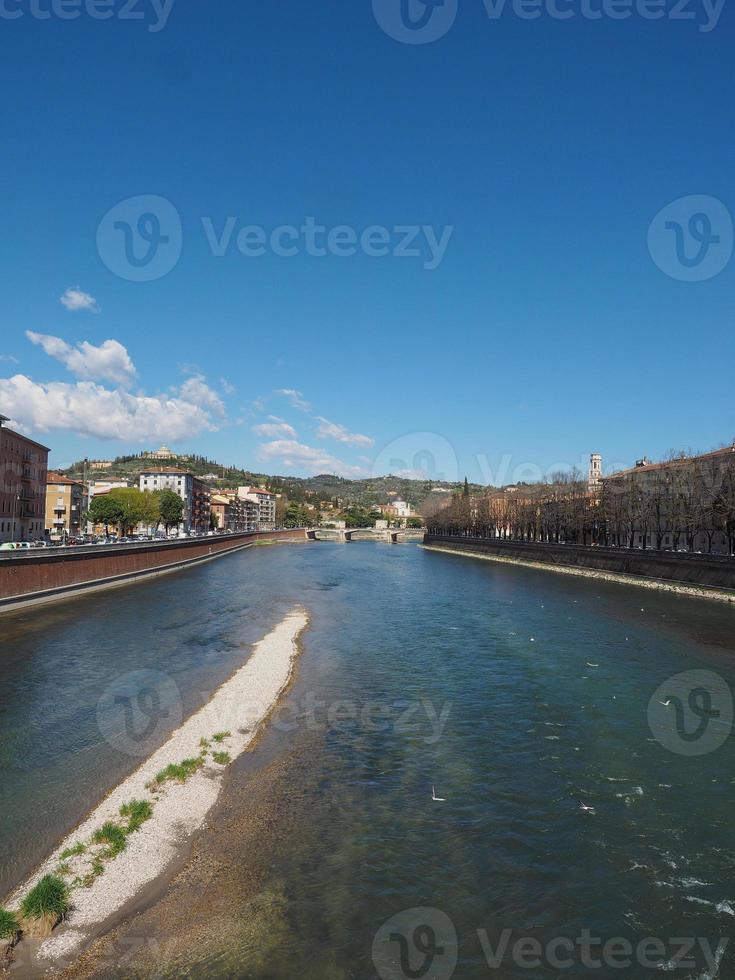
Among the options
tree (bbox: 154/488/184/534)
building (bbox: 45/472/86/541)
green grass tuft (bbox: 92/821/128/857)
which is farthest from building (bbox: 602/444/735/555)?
building (bbox: 45/472/86/541)

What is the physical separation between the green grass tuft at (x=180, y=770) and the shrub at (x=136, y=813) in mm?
1164

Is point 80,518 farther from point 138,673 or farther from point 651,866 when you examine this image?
point 651,866

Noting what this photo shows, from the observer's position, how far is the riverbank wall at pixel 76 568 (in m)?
36.9

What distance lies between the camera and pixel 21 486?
241 feet

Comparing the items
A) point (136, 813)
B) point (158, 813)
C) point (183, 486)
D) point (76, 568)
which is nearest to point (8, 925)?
point (136, 813)

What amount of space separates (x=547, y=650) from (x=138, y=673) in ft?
57.7

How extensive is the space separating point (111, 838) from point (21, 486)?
239 feet

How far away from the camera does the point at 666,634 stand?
33.1m

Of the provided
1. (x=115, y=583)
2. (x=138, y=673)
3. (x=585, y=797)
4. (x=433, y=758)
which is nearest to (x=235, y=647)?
(x=138, y=673)

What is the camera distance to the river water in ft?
27.6

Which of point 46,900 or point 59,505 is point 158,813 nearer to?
point 46,900

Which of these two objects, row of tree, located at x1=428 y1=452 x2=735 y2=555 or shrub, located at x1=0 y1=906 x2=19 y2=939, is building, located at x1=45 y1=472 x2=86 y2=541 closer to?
row of tree, located at x1=428 y1=452 x2=735 y2=555

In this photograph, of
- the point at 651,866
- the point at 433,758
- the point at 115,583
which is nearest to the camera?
the point at 651,866

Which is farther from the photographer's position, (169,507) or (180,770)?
(169,507)
